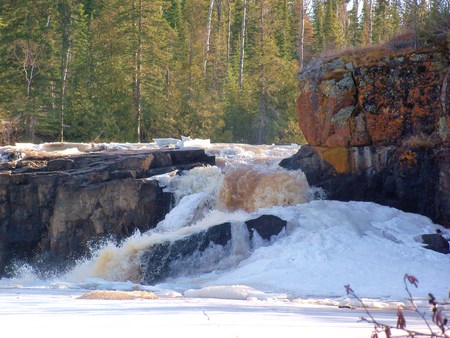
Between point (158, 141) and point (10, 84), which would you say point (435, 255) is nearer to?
point (158, 141)

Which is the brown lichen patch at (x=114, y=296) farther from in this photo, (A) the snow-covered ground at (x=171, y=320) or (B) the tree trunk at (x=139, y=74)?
(B) the tree trunk at (x=139, y=74)

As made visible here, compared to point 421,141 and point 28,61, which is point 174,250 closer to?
point 421,141

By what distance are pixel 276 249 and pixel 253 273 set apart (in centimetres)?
117

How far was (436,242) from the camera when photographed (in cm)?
1573

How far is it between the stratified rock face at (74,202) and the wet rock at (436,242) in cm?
795

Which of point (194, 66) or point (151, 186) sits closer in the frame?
point (151, 186)

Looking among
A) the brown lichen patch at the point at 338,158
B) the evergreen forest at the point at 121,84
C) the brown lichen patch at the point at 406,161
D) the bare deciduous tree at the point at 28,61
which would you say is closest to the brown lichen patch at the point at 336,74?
the brown lichen patch at the point at 338,158

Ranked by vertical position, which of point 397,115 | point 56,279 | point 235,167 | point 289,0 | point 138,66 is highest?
point 289,0

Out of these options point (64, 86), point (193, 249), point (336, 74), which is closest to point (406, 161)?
point (336, 74)

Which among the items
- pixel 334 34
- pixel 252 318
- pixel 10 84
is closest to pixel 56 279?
pixel 252 318

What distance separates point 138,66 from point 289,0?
2625 centimetres

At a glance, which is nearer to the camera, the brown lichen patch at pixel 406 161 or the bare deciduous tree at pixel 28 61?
the brown lichen patch at pixel 406 161

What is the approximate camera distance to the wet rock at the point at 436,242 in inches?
613

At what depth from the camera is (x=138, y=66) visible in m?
37.5
